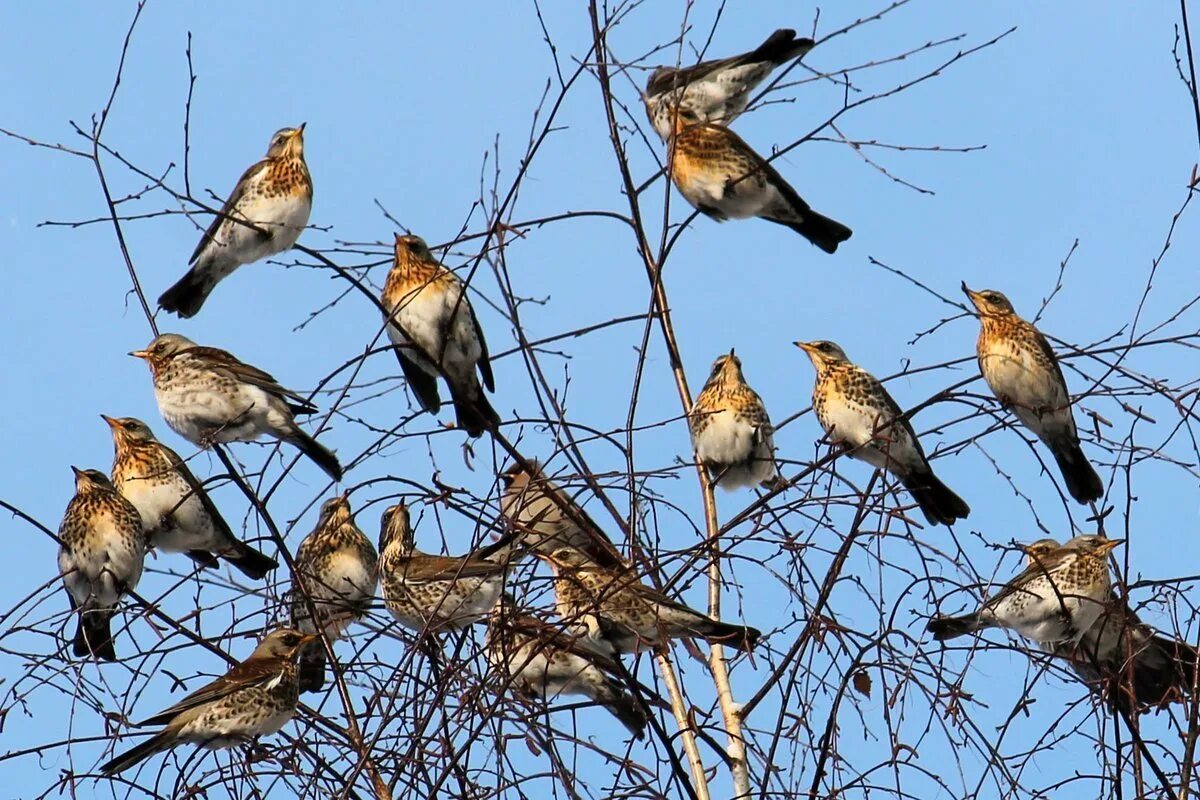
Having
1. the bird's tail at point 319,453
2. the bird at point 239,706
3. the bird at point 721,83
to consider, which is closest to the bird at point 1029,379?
the bird at point 721,83

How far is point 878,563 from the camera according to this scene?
15.7 feet

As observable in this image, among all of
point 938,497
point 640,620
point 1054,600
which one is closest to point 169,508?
point 640,620

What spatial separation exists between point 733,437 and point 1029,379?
55.2 inches

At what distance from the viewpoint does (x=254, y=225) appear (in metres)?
7.28

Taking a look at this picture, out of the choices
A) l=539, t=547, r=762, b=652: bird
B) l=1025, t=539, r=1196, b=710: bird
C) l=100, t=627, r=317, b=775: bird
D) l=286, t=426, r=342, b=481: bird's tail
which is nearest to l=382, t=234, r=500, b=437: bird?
l=286, t=426, r=342, b=481: bird's tail

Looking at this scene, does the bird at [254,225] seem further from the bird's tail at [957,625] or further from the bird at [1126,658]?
the bird at [1126,658]

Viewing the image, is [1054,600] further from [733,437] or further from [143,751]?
[143,751]

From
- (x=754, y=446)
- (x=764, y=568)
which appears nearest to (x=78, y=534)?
(x=754, y=446)

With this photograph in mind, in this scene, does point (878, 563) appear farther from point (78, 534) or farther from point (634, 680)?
point (78, 534)

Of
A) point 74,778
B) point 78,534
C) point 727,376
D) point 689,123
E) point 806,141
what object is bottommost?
point 74,778

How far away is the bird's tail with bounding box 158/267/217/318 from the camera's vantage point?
7480mm

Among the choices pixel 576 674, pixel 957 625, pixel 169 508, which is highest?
pixel 169 508

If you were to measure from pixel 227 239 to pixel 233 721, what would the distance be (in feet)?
7.73

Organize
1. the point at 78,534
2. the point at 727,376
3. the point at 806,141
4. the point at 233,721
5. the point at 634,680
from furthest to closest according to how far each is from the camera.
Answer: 1. the point at 727,376
2. the point at 78,534
3. the point at 233,721
4. the point at 806,141
5. the point at 634,680
